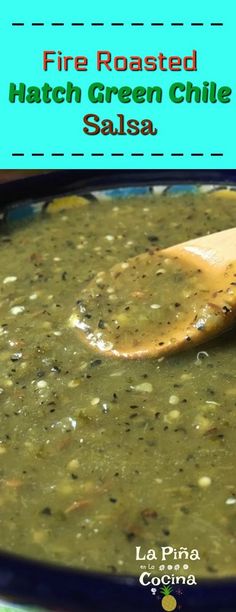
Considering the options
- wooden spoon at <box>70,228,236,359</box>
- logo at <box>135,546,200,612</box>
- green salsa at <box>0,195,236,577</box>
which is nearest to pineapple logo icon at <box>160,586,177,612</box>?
logo at <box>135,546,200,612</box>

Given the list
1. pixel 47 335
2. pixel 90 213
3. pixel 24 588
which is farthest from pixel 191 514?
pixel 90 213

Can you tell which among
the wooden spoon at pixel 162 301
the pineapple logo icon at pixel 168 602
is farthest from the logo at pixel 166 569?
the wooden spoon at pixel 162 301

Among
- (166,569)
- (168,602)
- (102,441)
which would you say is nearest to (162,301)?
(102,441)

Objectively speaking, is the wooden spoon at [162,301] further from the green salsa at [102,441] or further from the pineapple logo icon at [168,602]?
the pineapple logo icon at [168,602]

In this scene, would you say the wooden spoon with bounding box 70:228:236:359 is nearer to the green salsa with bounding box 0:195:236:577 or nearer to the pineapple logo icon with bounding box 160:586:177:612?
the green salsa with bounding box 0:195:236:577

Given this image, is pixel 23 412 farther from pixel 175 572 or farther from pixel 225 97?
pixel 225 97

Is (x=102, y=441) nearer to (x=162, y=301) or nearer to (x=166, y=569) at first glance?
(x=166, y=569)
